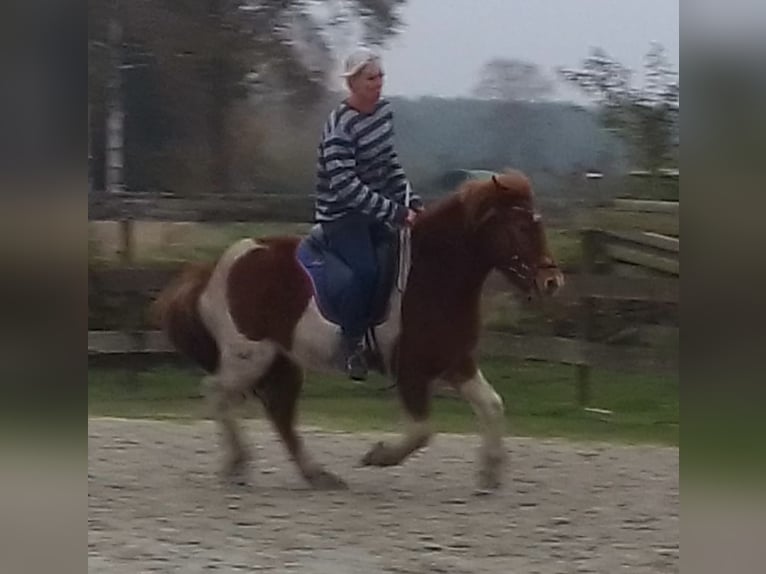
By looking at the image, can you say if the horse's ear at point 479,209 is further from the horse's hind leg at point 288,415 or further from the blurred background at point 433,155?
the horse's hind leg at point 288,415

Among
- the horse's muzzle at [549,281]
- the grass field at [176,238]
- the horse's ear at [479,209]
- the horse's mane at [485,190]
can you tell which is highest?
the horse's mane at [485,190]

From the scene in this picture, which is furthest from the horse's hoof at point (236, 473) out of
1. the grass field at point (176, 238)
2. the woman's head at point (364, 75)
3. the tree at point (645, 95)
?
the tree at point (645, 95)

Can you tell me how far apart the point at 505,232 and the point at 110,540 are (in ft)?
5.44

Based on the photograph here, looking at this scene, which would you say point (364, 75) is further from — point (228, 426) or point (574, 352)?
point (228, 426)

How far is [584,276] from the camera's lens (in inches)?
183

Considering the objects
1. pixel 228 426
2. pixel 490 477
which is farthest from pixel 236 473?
pixel 490 477

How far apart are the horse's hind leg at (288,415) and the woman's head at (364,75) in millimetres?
901

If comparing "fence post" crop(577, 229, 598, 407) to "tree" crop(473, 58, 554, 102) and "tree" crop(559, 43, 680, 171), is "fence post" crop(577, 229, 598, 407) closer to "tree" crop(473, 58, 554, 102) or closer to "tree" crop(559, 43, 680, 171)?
"tree" crop(559, 43, 680, 171)

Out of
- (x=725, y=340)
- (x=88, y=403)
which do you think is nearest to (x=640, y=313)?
(x=725, y=340)

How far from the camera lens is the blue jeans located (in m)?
4.68

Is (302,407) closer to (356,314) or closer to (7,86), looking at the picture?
(356,314)

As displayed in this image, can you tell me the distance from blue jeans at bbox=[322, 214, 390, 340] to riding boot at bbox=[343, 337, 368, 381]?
0.06ft

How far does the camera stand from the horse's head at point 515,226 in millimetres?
4652

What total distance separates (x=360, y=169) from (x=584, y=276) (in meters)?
0.81
